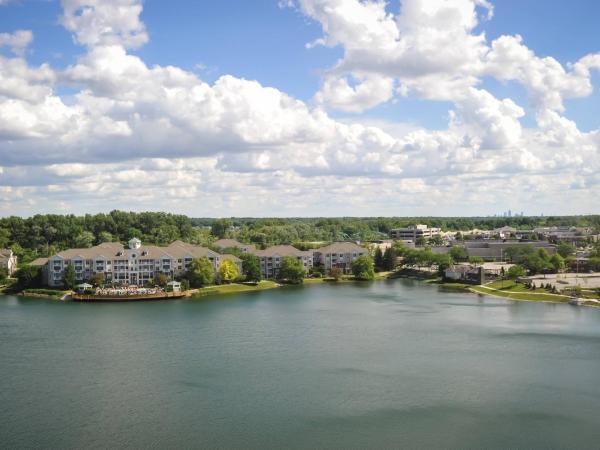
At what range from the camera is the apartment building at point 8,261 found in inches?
2770

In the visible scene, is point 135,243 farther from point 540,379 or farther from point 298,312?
point 540,379

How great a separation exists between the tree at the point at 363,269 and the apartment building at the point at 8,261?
4114 centimetres

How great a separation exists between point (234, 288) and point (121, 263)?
1241 centimetres

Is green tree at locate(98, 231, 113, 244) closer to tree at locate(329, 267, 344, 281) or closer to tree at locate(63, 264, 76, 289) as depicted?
tree at locate(63, 264, 76, 289)

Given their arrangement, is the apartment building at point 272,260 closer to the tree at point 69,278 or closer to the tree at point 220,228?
the tree at point 69,278

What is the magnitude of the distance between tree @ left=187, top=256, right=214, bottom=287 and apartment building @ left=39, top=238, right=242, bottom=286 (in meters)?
2.34

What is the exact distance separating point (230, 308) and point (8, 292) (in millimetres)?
26029

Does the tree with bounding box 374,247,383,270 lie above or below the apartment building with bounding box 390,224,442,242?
below

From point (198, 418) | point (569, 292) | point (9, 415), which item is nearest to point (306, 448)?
point (198, 418)

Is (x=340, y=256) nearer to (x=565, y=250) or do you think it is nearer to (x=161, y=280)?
(x=161, y=280)

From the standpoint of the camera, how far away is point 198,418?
2300cm

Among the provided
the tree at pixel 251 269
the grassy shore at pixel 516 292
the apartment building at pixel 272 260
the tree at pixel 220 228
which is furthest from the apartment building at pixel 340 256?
the tree at pixel 220 228

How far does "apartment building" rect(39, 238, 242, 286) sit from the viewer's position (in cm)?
6125

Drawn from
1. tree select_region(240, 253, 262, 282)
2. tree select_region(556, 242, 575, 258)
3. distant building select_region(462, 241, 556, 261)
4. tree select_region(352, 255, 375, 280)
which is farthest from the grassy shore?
tree select_region(556, 242, 575, 258)
